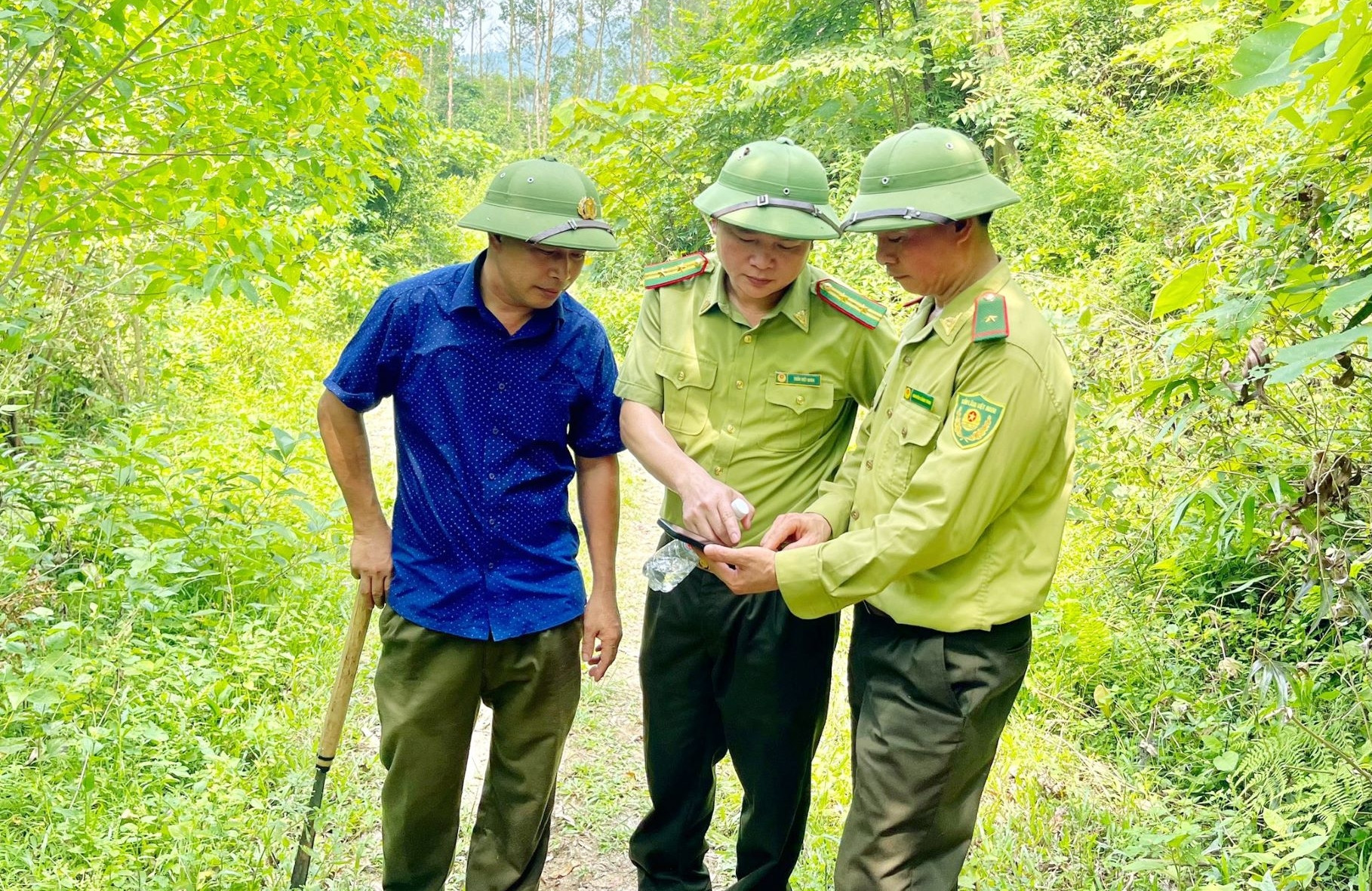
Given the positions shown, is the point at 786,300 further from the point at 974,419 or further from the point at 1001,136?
the point at 1001,136

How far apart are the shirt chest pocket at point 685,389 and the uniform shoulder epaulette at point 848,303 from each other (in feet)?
1.15

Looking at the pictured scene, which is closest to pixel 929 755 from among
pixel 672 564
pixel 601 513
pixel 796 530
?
pixel 796 530

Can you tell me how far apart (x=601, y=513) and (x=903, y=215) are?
1.15 m

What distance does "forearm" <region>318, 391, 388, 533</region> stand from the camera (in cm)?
259

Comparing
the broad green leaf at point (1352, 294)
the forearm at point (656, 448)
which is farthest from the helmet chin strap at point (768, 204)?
the broad green leaf at point (1352, 294)

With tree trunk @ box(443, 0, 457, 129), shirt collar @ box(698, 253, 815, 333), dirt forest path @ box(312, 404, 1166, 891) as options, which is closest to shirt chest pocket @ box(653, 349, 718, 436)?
shirt collar @ box(698, 253, 815, 333)

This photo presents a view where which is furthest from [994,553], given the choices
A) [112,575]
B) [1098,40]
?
[1098,40]

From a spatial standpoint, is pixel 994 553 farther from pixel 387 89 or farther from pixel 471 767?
pixel 387 89

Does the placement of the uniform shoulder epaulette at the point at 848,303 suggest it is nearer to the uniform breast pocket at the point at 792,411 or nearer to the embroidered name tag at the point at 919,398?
the uniform breast pocket at the point at 792,411

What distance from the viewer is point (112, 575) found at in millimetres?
4340

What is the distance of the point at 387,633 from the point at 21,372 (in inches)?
172

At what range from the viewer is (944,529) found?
2092mm

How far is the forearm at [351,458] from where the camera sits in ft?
8.48

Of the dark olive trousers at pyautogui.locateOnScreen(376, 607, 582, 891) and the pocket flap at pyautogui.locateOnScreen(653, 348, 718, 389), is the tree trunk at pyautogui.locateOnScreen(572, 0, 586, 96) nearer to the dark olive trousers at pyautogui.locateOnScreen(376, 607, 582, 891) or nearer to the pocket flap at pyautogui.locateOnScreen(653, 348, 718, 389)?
the pocket flap at pyautogui.locateOnScreen(653, 348, 718, 389)
